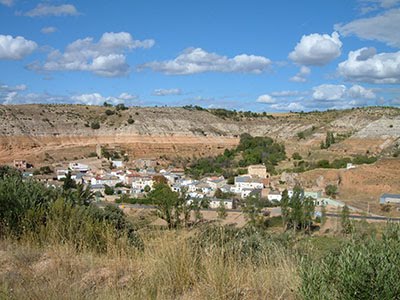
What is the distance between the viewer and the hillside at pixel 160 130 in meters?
72.4

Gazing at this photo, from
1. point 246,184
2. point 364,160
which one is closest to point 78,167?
point 246,184

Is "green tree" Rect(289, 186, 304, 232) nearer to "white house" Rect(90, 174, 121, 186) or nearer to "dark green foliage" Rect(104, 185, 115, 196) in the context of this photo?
"dark green foliage" Rect(104, 185, 115, 196)

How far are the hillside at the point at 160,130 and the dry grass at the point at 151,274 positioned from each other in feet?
215

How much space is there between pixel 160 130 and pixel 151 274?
273 ft

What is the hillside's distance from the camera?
7238cm

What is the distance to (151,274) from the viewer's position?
431cm

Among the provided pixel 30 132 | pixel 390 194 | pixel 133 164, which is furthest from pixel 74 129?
pixel 390 194

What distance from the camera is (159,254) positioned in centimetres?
459

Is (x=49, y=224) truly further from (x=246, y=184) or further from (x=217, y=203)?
(x=246, y=184)

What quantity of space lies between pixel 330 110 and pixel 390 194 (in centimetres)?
6644

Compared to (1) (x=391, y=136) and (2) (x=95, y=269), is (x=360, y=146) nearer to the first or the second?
(1) (x=391, y=136)

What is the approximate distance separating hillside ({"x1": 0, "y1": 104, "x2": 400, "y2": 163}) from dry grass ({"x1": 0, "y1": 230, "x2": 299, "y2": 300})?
65651 millimetres

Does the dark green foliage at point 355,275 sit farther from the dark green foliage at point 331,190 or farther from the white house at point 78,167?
the white house at point 78,167

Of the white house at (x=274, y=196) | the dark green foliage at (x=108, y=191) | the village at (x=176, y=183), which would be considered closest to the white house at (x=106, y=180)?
the village at (x=176, y=183)
